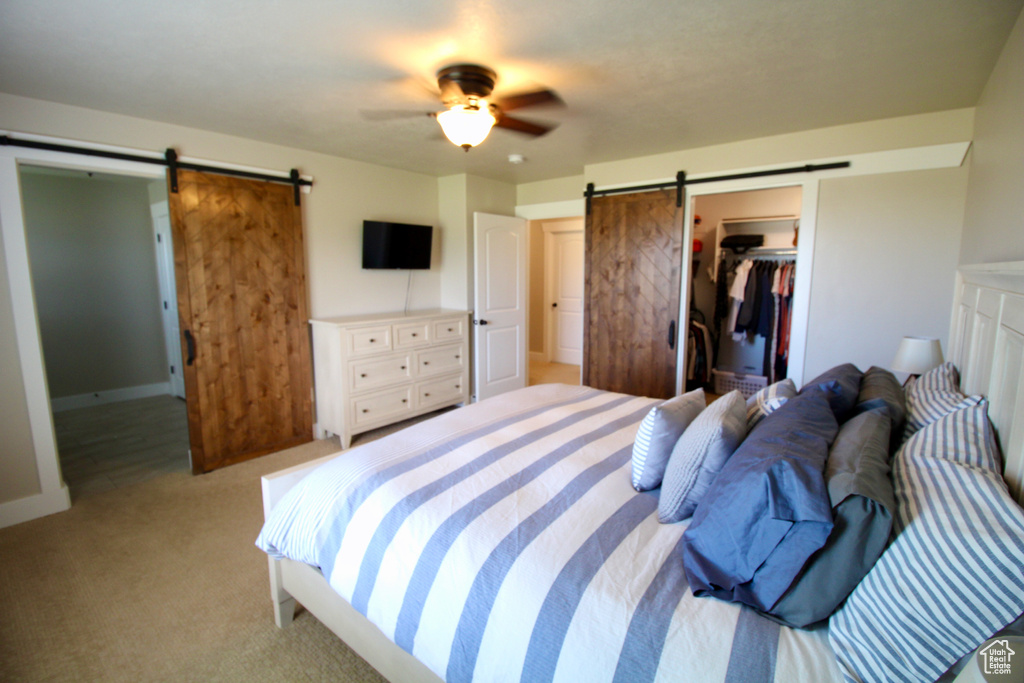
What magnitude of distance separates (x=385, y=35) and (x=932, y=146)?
3.15m

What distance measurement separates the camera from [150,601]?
6.59 ft

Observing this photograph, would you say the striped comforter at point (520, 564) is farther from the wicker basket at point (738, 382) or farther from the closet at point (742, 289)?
the wicker basket at point (738, 382)

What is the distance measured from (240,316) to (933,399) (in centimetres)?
389

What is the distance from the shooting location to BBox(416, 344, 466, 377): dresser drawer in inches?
163

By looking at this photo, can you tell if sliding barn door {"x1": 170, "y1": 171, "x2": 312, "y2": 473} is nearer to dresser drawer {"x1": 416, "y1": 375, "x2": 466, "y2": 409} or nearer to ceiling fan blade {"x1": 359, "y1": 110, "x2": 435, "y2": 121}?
dresser drawer {"x1": 416, "y1": 375, "x2": 466, "y2": 409}

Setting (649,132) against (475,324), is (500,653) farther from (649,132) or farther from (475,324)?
(475,324)

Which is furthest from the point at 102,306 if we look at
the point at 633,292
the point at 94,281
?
the point at 633,292

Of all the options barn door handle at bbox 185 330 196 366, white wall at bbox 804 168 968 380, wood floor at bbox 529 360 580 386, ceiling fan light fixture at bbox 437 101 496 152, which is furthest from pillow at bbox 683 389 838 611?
wood floor at bbox 529 360 580 386

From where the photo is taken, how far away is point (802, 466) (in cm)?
108

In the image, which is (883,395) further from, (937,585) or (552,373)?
(552,373)

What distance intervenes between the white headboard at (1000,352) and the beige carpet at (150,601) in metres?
1.97

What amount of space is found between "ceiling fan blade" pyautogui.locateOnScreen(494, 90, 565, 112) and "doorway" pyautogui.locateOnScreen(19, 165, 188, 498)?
3.51 metres

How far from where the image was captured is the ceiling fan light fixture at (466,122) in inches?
86.9

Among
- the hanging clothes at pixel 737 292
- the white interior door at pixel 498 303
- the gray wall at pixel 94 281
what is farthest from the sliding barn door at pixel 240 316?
the hanging clothes at pixel 737 292
